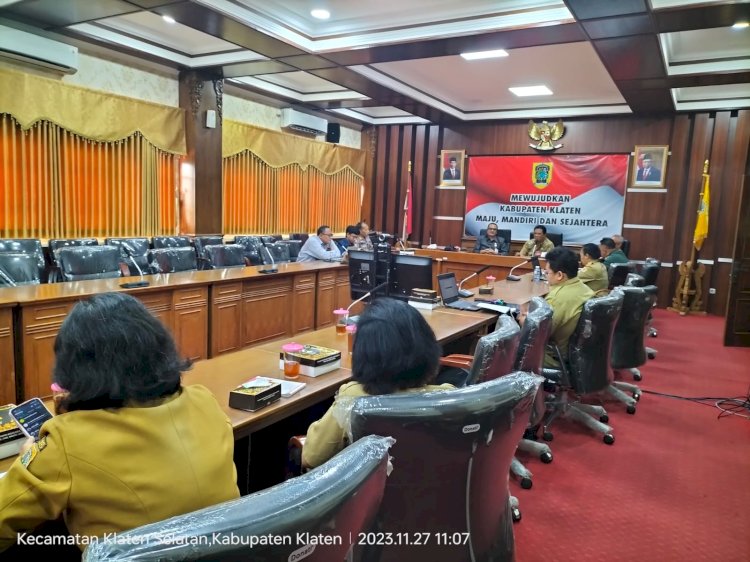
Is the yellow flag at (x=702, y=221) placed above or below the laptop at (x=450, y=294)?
above

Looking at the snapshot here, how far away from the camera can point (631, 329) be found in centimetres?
349

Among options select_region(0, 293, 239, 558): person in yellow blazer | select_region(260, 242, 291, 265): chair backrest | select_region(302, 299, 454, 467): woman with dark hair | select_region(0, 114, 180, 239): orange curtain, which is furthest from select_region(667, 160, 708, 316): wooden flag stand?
select_region(0, 293, 239, 558): person in yellow blazer

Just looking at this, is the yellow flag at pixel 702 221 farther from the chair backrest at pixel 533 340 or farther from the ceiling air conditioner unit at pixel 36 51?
the ceiling air conditioner unit at pixel 36 51

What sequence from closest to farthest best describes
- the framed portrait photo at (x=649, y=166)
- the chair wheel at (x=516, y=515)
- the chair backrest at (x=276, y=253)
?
the chair wheel at (x=516, y=515) → the chair backrest at (x=276, y=253) → the framed portrait photo at (x=649, y=166)

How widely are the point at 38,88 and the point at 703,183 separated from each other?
8328mm

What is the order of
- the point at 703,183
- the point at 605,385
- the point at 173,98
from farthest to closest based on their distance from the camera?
the point at 703,183 → the point at 173,98 → the point at 605,385

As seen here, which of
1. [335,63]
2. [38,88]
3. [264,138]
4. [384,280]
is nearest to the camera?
[384,280]

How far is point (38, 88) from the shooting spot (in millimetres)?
5262

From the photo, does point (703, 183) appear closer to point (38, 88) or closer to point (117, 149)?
point (117, 149)

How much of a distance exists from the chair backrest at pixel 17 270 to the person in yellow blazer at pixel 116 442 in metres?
3.20

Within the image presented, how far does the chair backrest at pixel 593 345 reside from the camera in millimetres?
2918

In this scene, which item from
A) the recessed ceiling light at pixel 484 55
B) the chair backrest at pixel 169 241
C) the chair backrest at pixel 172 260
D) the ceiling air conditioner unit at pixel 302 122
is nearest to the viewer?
the chair backrest at pixel 172 260

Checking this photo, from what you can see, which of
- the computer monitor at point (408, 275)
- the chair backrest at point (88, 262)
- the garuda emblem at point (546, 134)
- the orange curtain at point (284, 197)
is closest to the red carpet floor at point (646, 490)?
the computer monitor at point (408, 275)

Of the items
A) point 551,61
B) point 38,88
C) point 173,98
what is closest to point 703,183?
point 551,61
